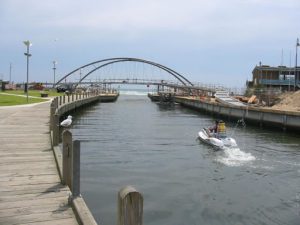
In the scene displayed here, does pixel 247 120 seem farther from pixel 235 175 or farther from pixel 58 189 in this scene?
pixel 58 189

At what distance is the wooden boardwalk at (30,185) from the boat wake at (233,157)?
8914 mm

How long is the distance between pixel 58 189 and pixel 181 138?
2171 centimetres

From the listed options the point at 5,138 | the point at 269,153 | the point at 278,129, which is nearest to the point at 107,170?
the point at 5,138

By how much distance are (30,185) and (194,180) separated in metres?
7.81

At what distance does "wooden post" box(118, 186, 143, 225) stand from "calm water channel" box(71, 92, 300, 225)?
6.46 m

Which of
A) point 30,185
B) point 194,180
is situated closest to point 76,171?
point 30,185

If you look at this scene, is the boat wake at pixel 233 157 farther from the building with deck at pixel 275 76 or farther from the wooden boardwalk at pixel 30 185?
the building with deck at pixel 275 76

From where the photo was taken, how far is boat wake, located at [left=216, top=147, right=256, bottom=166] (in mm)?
21438

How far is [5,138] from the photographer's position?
778 inches

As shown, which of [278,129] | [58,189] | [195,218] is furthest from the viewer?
[278,129]

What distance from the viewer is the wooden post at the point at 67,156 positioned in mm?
11156

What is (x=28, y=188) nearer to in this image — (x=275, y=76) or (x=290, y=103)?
(x=290, y=103)

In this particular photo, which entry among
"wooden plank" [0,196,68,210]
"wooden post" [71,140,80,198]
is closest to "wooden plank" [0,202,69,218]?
"wooden plank" [0,196,68,210]

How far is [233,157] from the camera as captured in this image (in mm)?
22844
